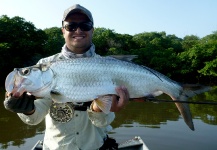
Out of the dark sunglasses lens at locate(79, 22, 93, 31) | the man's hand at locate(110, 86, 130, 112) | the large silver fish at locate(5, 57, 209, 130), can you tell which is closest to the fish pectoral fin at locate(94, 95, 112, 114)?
the large silver fish at locate(5, 57, 209, 130)

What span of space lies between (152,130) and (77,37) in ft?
32.3

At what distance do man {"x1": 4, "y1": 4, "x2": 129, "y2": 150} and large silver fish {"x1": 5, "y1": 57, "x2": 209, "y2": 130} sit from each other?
0.59ft

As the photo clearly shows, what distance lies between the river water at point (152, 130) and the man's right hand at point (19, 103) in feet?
26.5

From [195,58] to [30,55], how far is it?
927 inches

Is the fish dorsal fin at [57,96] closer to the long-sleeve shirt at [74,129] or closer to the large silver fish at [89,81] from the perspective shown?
the large silver fish at [89,81]

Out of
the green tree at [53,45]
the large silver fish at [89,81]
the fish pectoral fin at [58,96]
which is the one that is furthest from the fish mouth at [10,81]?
the green tree at [53,45]

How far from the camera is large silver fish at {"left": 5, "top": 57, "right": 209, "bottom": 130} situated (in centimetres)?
307

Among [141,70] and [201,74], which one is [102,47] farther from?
[141,70]

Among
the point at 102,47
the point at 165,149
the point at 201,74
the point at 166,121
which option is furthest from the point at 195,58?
the point at 165,149

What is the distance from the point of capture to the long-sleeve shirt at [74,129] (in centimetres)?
373

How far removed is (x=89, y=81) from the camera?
3.29m

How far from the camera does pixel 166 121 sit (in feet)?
48.9

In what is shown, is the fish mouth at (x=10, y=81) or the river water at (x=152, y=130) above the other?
the fish mouth at (x=10, y=81)

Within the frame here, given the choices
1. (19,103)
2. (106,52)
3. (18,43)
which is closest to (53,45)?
(18,43)
